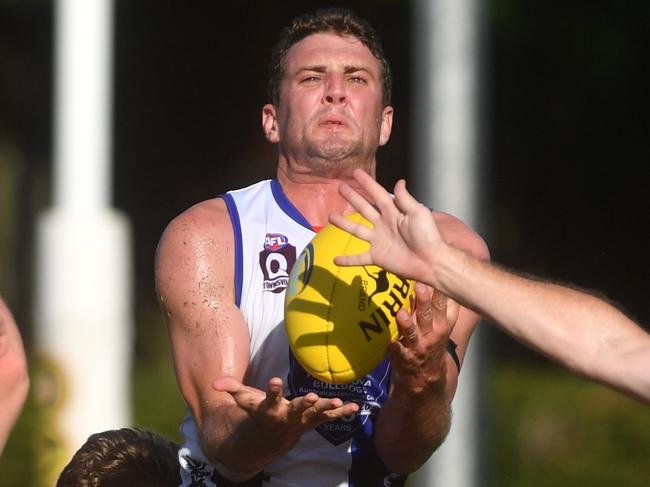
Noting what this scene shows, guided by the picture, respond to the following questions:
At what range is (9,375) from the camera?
4.45 metres

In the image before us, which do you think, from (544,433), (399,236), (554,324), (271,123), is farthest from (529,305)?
(544,433)

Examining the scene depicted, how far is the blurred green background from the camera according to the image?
12.1 m

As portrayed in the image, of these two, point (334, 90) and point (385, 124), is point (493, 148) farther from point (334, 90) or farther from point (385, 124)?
point (334, 90)

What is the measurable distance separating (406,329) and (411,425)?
570mm

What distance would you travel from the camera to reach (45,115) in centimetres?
1656

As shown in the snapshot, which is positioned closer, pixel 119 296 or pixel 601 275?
pixel 119 296

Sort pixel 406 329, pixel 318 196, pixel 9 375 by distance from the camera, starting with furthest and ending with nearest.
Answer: pixel 318 196
pixel 406 329
pixel 9 375

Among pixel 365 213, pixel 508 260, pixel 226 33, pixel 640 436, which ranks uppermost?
pixel 226 33

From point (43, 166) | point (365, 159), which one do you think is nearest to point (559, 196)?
point (43, 166)

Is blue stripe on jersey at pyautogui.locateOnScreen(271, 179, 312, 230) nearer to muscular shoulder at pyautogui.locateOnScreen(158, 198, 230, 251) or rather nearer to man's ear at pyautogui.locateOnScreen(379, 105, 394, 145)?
muscular shoulder at pyautogui.locateOnScreen(158, 198, 230, 251)

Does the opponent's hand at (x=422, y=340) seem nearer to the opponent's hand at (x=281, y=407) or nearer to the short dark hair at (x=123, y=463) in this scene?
the opponent's hand at (x=281, y=407)

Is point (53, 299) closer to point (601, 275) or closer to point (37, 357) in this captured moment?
point (37, 357)

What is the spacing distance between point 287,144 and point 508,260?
30.6ft

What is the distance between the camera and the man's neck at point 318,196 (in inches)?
229
